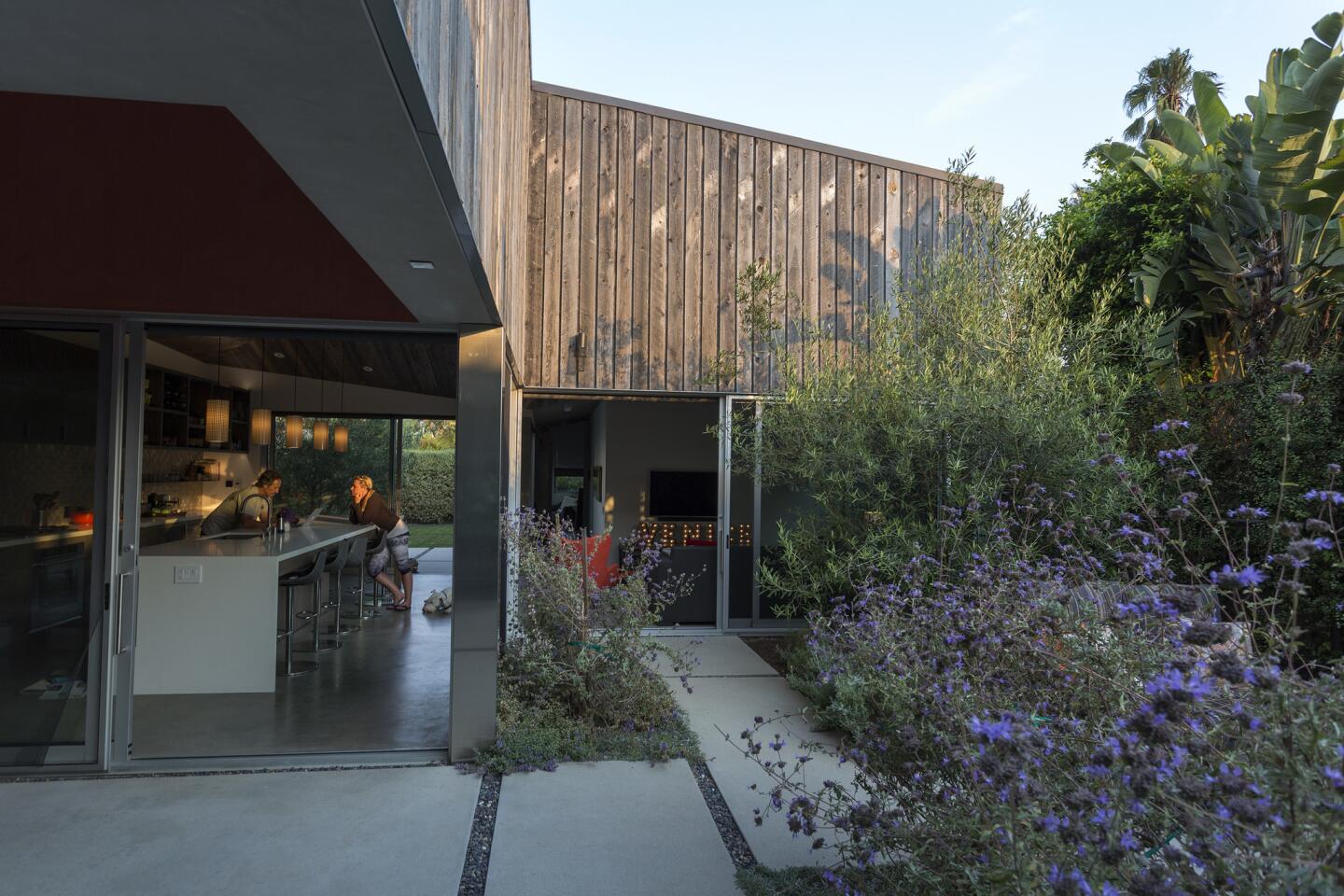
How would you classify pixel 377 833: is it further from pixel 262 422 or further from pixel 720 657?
pixel 262 422

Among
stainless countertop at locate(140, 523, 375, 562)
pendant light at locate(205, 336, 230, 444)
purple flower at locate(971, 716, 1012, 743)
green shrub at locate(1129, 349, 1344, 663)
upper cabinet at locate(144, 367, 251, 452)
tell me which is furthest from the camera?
pendant light at locate(205, 336, 230, 444)

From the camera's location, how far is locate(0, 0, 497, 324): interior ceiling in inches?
55.3

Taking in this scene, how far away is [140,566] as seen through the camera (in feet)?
18.2

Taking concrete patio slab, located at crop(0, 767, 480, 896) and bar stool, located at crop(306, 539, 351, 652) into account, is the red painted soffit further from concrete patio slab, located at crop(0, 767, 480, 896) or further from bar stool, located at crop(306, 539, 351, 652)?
bar stool, located at crop(306, 539, 351, 652)

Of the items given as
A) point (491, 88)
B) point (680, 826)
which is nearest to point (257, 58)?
point (491, 88)

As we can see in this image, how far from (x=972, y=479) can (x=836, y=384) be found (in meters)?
1.25

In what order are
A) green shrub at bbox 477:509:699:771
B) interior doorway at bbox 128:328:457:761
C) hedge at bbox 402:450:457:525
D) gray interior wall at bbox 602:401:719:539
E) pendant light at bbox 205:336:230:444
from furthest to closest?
1. hedge at bbox 402:450:457:525
2. gray interior wall at bbox 602:401:719:539
3. pendant light at bbox 205:336:230:444
4. interior doorway at bbox 128:328:457:761
5. green shrub at bbox 477:509:699:771

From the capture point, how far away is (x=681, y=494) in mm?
9578

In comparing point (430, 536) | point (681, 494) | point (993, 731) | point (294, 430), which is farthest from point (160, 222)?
point (430, 536)

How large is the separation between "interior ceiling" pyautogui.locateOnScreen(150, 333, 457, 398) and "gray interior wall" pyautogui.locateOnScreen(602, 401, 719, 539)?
2141 millimetres

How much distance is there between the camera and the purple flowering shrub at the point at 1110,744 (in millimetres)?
1189

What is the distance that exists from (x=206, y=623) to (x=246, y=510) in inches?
113

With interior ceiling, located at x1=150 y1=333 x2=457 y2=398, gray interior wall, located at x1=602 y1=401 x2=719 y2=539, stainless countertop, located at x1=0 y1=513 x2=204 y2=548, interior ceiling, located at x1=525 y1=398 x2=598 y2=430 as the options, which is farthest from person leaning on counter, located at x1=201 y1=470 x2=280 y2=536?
gray interior wall, located at x1=602 y1=401 x2=719 y2=539

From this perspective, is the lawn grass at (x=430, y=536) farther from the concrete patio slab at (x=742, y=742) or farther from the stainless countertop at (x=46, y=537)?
the stainless countertop at (x=46, y=537)
